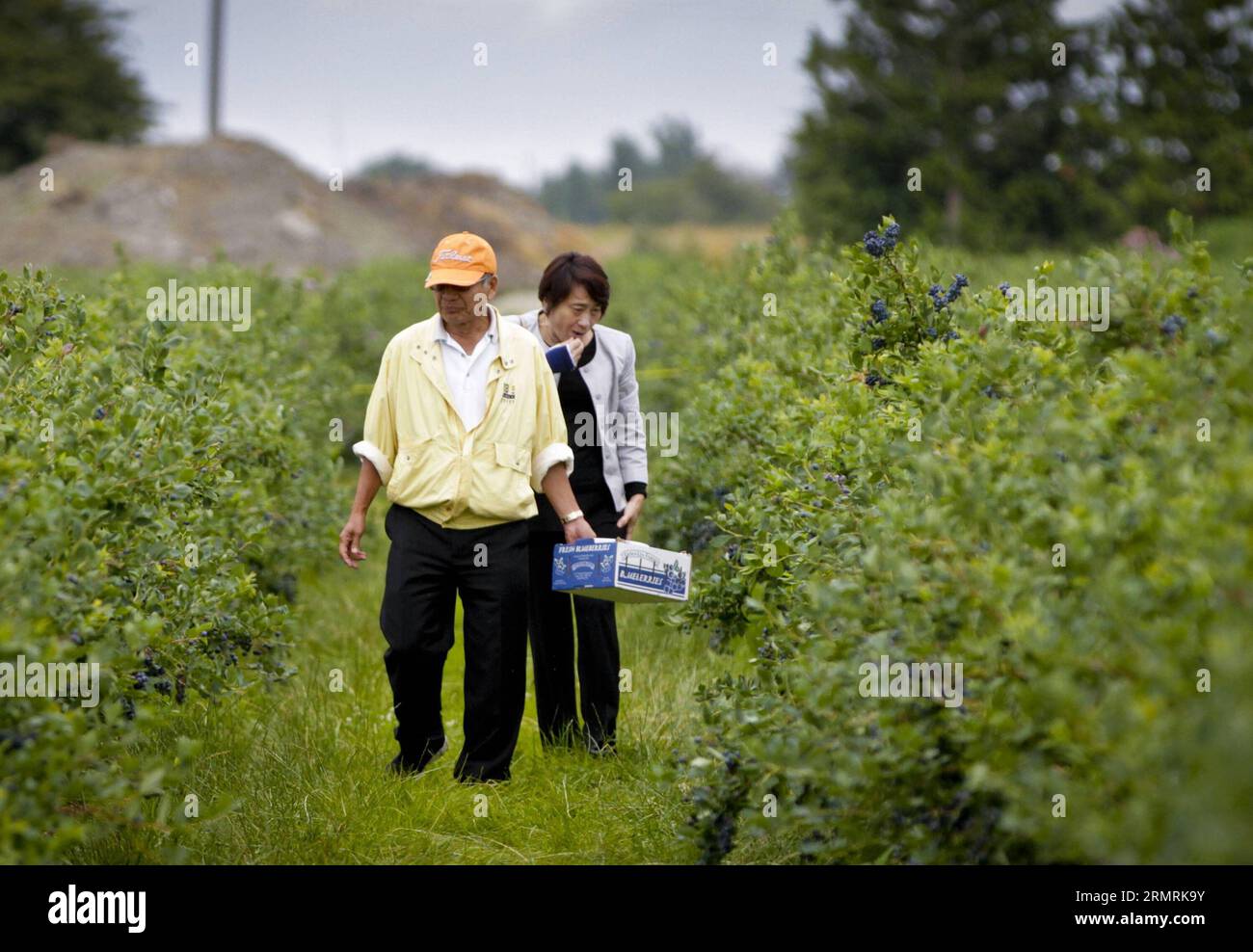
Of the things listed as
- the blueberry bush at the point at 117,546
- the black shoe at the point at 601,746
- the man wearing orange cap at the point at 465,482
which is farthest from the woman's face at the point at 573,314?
the black shoe at the point at 601,746

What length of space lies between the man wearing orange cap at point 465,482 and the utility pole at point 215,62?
40.9 m

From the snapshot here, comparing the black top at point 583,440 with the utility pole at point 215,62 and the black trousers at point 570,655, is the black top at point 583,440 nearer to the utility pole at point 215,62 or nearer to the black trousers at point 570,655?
the black trousers at point 570,655

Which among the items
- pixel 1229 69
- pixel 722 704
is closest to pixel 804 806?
pixel 722 704

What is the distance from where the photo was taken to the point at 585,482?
5930mm

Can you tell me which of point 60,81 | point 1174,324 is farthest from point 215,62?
point 1174,324

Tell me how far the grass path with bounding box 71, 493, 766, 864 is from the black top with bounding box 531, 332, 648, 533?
0.57 meters

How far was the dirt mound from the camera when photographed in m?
34.9

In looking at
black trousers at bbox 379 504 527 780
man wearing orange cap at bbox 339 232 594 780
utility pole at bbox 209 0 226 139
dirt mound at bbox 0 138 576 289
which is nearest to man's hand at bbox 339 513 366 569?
man wearing orange cap at bbox 339 232 594 780

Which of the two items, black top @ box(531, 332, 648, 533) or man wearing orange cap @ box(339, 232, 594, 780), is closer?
man wearing orange cap @ box(339, 232, 594, 780)

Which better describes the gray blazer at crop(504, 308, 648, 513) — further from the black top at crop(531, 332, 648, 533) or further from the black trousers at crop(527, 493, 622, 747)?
the black trousers at crop(527, 493, 622, 747)

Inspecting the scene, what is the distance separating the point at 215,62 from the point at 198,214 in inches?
346

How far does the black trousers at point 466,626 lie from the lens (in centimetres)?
534

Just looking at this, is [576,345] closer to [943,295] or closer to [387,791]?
[943,295]
